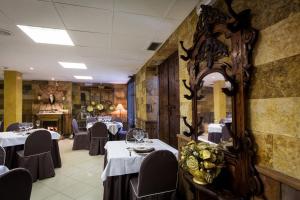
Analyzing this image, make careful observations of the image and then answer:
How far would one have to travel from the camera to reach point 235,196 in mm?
1245

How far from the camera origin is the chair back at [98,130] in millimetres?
4637

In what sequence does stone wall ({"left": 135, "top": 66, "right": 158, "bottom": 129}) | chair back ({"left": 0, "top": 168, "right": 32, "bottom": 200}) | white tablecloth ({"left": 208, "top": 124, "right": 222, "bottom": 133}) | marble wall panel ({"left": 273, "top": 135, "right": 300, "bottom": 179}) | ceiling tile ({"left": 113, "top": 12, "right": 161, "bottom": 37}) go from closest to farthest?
1. marble wall panel ({"left": 273, "top": 135, "right": 300, "bottom": 179})
2. chair back ({"left": 0, "top": 168, "right": 32, "bottom": 200})
3. white tablecloth ({"left": 208, "top": 124, "right": 222, "bottom": 133})
4. ceiling tile ({"left": 113, "top": 12, "right": 161, "bottom": 37})
5. stone wall ({"left": 135, "top": 66, "right": 158, "bottom": 129})

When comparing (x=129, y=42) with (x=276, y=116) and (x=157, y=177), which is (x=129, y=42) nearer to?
(x=157, y=177)

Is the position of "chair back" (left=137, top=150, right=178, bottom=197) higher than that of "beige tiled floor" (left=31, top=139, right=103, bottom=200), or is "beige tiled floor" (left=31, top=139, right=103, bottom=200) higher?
"chair back" (left=137, top=150, right=178, bottom=197)

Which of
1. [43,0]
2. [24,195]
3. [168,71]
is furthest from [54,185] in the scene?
[168,71]

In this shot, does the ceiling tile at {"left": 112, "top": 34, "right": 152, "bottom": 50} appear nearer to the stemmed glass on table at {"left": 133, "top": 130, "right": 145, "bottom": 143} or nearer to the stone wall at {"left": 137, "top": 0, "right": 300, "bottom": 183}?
the stemmed glass on table at {"left": 133, "top": 130, "right": 145, "bottom": 143}

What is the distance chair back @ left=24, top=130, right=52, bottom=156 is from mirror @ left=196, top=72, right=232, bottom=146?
2700 millimetres

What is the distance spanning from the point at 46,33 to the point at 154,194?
8.86ft

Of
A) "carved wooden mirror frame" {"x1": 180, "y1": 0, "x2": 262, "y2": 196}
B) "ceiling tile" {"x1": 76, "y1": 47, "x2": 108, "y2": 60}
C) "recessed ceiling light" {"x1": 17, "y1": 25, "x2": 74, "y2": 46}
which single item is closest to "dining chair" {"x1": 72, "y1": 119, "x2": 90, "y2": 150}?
"ceiling tile" {"x1": 76, "y1": 47, "x2": 108, "y2": 60}

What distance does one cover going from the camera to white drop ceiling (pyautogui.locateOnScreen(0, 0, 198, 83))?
1.93 m

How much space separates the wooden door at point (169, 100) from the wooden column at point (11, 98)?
14.7 feet

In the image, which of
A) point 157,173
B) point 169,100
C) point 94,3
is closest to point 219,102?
point 157,173

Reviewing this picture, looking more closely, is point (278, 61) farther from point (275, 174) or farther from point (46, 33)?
point (46, 33)

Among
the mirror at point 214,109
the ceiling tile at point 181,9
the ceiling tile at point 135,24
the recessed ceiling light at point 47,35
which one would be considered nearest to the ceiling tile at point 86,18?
the ceiling tile at point 135,24
